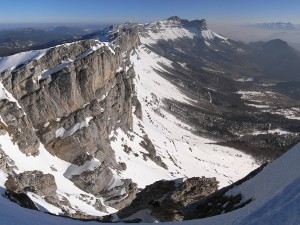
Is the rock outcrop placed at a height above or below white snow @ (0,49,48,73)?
below

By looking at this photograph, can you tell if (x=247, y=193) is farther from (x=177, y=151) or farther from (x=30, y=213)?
(x=177, y=151)

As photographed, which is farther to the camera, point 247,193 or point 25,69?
point 25,69

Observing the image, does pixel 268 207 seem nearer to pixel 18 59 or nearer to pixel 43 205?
pixel 43 205

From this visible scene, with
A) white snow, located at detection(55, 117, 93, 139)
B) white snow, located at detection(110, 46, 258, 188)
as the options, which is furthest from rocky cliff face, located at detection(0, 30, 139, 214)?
white snow, located at detection(110, 46, 258, 188)

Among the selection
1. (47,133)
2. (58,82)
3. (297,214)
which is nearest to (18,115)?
(47,133)

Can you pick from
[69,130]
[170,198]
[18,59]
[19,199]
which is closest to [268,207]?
[170,198]

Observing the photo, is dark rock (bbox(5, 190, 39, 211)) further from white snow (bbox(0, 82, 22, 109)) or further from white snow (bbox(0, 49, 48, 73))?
white snow (bbox(0, 49, 48, 73))

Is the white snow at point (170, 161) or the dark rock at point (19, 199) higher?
the dark rock at point (19, 199)

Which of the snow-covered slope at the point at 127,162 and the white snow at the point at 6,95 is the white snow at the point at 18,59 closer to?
the snow-covered slope at the point at 127,162

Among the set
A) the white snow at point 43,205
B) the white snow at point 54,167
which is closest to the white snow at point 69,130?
the white snow at point 54,167
